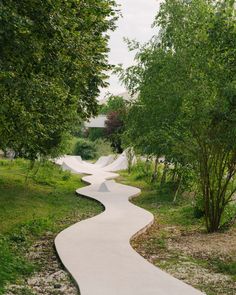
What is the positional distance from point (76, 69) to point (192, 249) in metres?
3.96

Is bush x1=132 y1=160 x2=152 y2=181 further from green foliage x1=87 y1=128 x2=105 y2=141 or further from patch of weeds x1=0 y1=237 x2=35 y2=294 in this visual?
green foliage x1=87 y1=128 x2=105 y2=141

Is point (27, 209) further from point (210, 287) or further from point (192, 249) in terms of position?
point (210, 287)

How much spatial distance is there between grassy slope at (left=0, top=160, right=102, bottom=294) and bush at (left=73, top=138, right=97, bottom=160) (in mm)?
19032

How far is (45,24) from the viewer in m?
6.03

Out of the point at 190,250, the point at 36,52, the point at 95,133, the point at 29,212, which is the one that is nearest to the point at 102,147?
the point at 95,133

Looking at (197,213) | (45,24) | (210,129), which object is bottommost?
(197,213)

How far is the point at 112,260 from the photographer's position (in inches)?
274

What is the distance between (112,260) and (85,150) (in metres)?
32.9

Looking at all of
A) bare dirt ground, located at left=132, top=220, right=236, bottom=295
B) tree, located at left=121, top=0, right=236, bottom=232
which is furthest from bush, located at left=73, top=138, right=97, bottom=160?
bare dirt ground, located at left=132, top=220, right=236, bottom=295

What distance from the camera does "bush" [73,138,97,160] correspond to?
130ft

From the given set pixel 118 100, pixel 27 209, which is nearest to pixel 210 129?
pixel 27 209

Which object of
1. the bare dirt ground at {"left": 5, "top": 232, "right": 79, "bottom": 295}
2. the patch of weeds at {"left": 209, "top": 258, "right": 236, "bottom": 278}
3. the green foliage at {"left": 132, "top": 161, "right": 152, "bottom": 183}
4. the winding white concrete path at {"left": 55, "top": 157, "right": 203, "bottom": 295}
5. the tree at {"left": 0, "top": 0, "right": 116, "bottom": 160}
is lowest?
the bare dirt ground at {"left": 5, "top": 232, "right": 79, "bottom": 295}

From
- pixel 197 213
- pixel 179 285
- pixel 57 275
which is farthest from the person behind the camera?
pixel 197 213

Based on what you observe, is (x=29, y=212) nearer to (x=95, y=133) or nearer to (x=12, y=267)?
(x=12, y=267)
